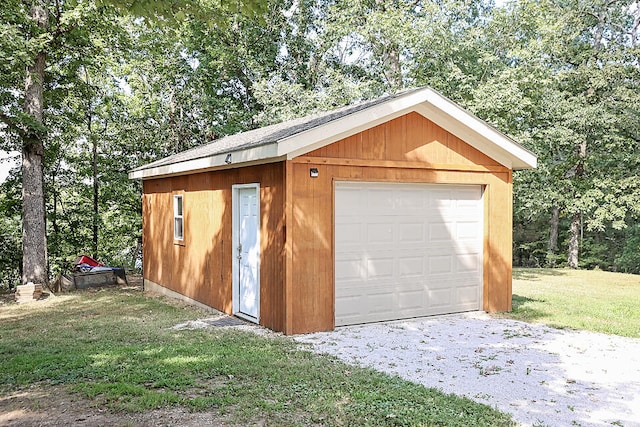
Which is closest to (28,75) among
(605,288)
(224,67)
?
(224,67)

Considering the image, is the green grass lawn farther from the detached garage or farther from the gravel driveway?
the detached garage

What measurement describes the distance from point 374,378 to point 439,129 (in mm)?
4661

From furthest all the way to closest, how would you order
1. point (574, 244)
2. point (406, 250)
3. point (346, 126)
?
point (574, 244) < point (406, 250) < point (346, 126)

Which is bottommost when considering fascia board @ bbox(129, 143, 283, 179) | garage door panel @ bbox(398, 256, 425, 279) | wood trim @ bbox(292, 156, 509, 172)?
garage door panel @ bbox(398, 256, 425, 279)

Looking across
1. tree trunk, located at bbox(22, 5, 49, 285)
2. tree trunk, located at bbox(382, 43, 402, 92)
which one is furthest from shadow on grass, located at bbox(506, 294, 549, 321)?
tree trunk, located at bbox(22, 5, 49, 285)

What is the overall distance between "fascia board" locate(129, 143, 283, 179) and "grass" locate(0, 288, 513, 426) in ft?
7.92

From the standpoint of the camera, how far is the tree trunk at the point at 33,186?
11594mm

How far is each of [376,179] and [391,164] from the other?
1.11 feet

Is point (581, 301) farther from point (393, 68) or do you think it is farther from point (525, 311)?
point (393, 68)

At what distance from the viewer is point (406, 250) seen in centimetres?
818

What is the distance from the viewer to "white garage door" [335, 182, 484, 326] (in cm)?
767

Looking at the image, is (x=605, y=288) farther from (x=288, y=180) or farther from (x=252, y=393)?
(x=252, y=393)

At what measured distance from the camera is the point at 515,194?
19047 millimetres

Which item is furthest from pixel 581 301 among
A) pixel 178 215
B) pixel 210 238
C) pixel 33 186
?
pixel 33 186
